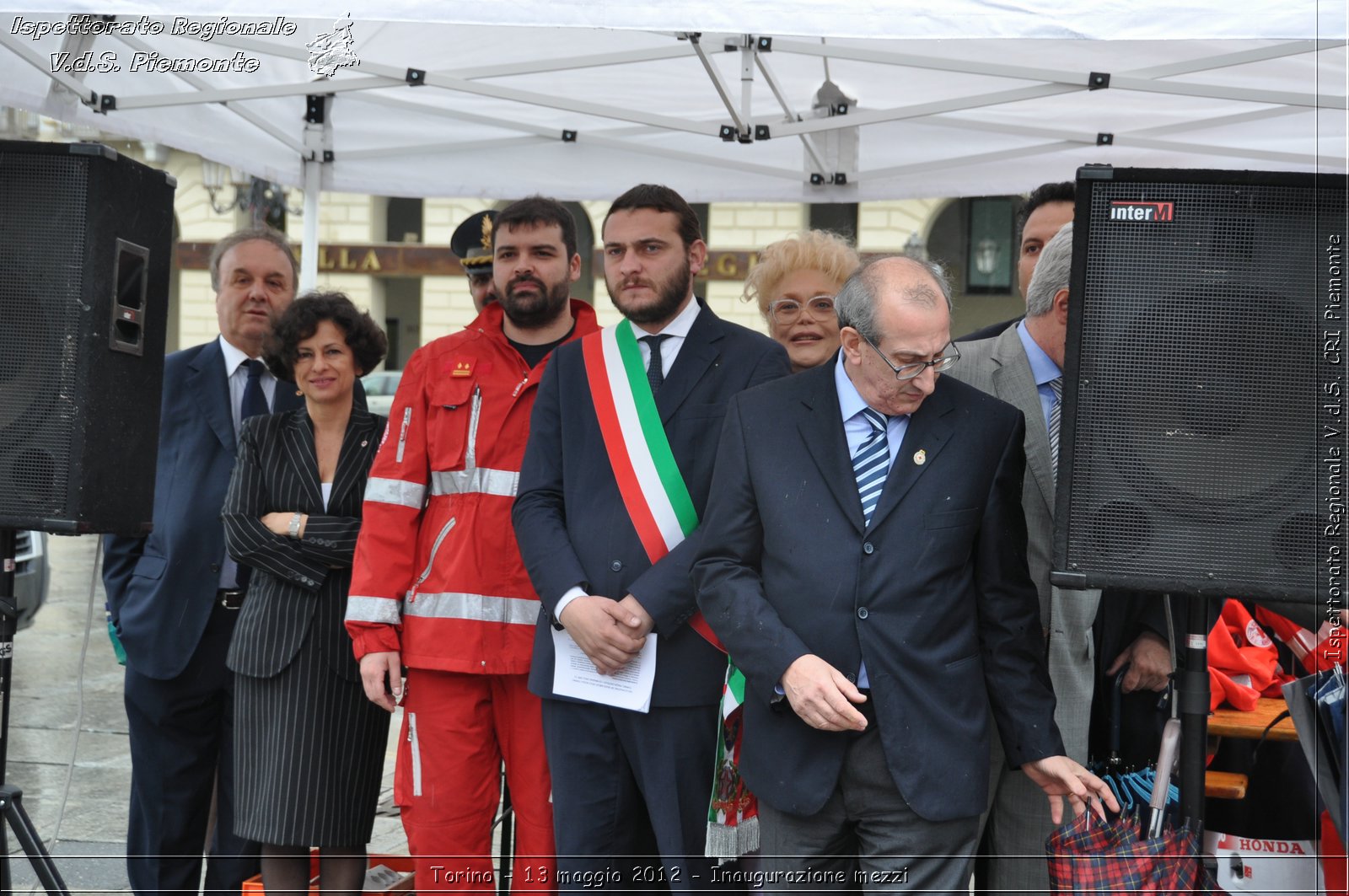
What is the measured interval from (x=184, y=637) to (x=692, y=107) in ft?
9.17

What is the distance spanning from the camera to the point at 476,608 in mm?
3287

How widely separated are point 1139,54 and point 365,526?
304cm

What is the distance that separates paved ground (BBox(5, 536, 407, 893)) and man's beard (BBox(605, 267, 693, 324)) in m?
1.96

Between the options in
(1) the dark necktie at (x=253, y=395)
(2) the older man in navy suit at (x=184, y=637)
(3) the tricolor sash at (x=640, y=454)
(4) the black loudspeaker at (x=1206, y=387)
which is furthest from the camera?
(1) the dark necktie at (x=253, y=395)

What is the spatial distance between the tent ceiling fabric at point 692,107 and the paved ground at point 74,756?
1.79 meters

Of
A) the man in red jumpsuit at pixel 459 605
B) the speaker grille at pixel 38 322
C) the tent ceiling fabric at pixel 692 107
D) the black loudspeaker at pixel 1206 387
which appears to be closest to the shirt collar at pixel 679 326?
the man in red jumpsuit at pixel 459 605

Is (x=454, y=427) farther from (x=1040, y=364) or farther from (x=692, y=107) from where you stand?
(x=692, y=107)

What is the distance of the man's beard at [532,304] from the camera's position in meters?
3.48

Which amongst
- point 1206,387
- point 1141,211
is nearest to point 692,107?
point 1141,211

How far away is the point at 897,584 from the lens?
239cm

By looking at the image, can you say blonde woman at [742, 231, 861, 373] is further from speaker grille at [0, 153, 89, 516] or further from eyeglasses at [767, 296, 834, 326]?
speaker grille at [0, 153, 89, 516]

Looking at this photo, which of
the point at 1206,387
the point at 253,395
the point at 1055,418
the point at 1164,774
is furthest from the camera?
the point at 253,395

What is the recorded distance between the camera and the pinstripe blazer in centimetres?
342

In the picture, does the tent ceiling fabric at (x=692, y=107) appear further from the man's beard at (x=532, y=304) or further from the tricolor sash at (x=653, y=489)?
the tricolor sash at (x=653, y=489)
